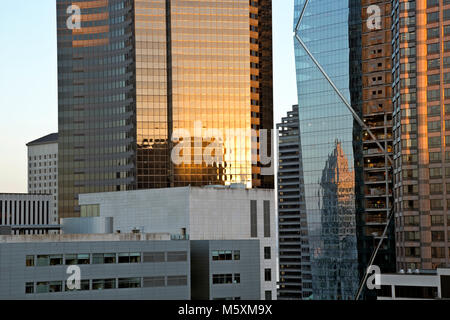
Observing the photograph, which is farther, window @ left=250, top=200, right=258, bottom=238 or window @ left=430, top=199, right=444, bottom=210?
window @ left=430, top=199, right=444, bottom=210

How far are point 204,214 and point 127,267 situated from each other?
90.5 ft

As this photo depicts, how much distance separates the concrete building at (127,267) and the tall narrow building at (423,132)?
56821 mm

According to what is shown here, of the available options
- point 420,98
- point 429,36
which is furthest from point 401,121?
point 429,36

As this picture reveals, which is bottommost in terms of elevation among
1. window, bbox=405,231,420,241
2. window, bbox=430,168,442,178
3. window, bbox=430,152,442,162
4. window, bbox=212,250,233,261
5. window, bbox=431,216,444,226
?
window, bbox=405,231,420,241

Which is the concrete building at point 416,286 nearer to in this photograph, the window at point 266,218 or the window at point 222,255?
the window at point 266,218

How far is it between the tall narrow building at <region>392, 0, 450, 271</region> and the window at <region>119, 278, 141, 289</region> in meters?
76.3

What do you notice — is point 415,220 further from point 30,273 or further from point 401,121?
point 30,273

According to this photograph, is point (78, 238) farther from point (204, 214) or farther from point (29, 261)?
point (204, 214)

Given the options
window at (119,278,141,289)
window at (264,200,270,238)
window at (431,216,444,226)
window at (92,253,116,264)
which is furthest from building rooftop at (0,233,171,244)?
window at (431,216,444,226)

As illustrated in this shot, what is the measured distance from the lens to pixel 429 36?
174 m

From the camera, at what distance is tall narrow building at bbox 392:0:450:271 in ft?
553

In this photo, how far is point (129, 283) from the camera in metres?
112

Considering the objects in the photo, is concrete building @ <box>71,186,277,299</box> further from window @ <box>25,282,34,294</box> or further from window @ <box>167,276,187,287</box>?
window @ <box>25,282,34,294</box>

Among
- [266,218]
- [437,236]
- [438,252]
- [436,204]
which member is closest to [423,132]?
[436,204]
